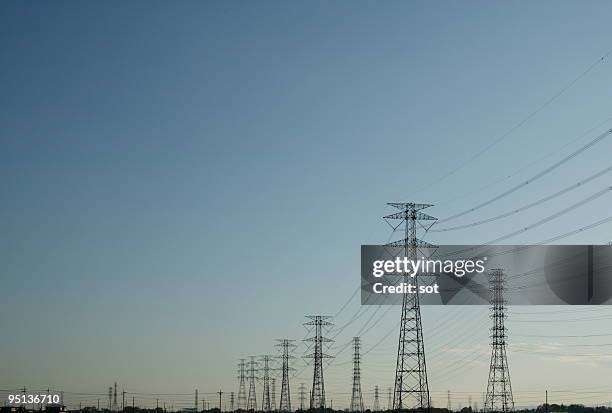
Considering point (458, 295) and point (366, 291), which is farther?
point (458, 295)

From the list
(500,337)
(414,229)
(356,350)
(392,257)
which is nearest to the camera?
(414,229)

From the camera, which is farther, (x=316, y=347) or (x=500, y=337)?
(x=316, y=347)

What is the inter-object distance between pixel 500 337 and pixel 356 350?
47822 mm

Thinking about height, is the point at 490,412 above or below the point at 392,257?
below

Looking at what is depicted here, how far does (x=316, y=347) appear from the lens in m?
156

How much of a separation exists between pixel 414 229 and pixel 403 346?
13154mm

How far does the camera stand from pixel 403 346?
9075 centimetres

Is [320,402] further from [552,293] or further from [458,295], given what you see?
[552,293]

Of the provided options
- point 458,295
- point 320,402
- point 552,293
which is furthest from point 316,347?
point 552,293

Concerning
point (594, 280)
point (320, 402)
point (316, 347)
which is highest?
point (594, 280)

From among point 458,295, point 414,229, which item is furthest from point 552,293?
point 414,229

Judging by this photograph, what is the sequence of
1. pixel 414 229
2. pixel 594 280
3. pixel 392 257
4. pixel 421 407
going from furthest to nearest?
pixel 594 280, pixel 392 257, pixel 414 229, pixel 421 407

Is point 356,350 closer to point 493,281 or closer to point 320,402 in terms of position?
point 320,402

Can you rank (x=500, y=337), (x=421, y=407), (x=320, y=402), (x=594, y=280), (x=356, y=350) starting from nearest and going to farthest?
(x=421, y=407) → (x=594, y=280) → (x=500, y=337) → (x=320, y=402) → (x=356, y=350)
